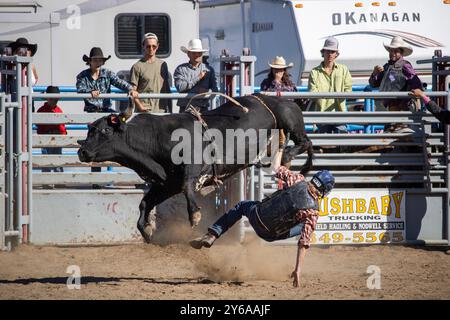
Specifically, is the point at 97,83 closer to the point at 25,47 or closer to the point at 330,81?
the point at 25,47

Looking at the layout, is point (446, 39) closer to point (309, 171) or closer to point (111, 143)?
point (309, 171)

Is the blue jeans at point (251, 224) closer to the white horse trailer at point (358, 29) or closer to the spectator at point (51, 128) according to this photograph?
the spectator at point (51, 128)

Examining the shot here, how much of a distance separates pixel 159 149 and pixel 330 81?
3.13 m

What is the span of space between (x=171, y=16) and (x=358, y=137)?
379cm

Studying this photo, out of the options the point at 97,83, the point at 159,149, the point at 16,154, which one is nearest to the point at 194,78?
the point at 97,83

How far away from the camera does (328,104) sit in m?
10.6

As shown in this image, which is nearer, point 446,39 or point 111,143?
point 111,143

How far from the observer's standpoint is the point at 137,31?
12.8m

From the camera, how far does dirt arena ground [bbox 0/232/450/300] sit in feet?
24.5

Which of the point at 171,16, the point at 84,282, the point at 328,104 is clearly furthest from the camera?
the point at 171,16

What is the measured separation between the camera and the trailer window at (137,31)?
12.8m

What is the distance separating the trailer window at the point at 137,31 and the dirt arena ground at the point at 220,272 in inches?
145
